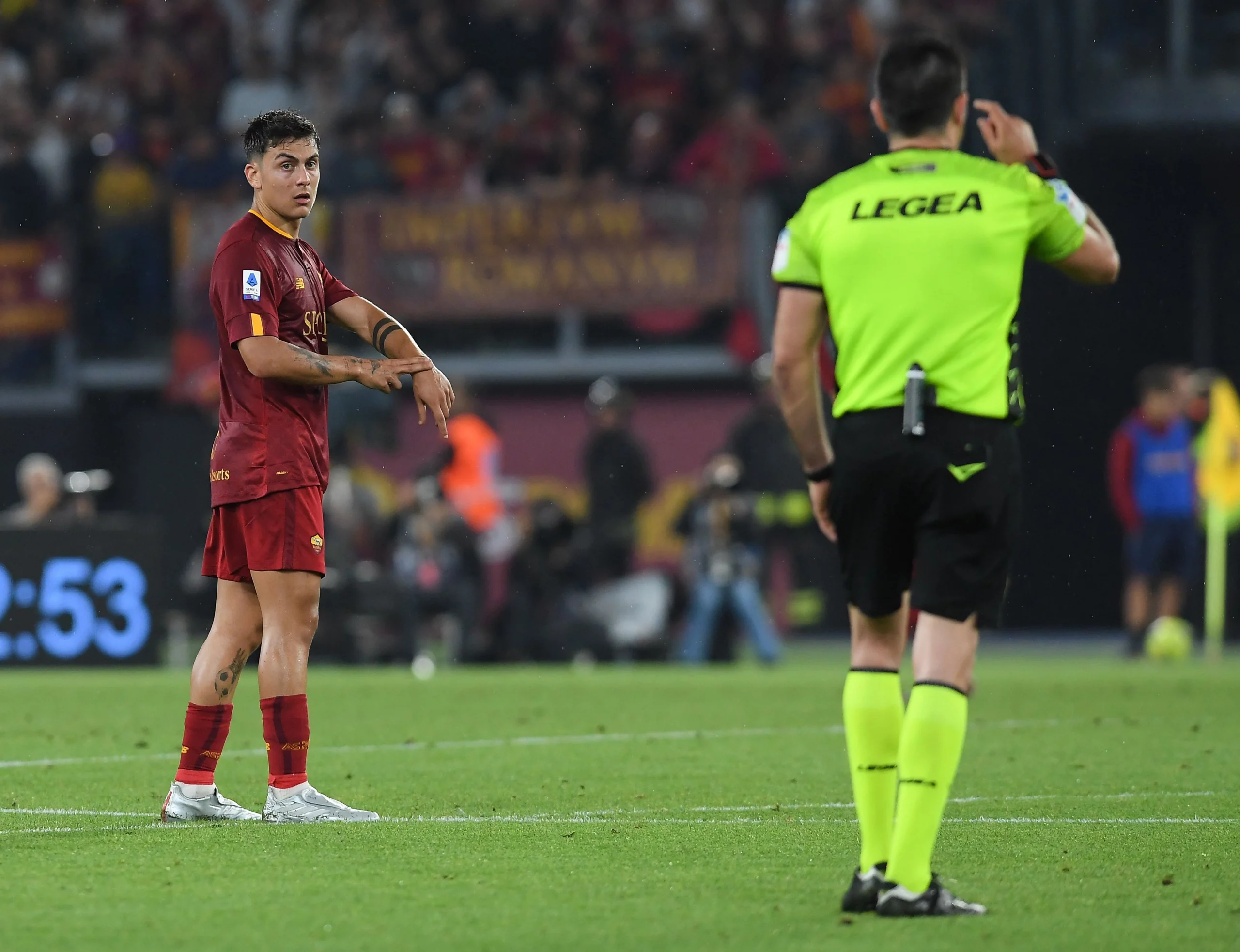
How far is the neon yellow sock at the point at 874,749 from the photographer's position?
494 cm

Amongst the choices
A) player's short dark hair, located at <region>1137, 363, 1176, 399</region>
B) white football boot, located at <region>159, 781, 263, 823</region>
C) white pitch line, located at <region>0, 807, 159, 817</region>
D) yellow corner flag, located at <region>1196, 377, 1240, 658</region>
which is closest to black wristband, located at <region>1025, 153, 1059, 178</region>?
white football boot, located at <region>159, 781, 263, 823</region>

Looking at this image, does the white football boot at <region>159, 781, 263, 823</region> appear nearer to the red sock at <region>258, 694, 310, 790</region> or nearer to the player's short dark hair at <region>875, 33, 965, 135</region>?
the red sock at <region>258, 694, 310, 790</region>

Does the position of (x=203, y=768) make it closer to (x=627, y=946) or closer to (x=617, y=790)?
(x=617, y=790)

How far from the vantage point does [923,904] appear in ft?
15.6

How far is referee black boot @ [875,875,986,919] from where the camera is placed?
4758 mm

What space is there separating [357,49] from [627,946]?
19431 millimetres

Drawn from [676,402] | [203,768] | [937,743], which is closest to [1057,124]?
[676,402]

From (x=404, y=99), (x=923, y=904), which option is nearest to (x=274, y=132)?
(x=923, y=904)

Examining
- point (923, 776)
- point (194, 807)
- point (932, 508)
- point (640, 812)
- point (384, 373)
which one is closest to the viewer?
point (923, 776)

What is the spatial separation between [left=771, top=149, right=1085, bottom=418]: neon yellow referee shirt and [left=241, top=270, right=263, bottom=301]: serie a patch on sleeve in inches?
86.9

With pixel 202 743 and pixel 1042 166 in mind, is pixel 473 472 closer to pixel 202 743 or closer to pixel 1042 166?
pixel 202 743

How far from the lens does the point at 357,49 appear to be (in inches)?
902

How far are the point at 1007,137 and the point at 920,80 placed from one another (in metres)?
0.30

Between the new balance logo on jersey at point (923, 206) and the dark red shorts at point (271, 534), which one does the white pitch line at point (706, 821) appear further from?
the new balance logo on jersey at point (923, 206)
